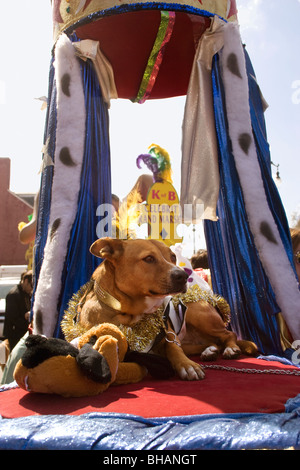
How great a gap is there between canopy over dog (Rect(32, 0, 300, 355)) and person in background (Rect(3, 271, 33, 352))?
1732mm

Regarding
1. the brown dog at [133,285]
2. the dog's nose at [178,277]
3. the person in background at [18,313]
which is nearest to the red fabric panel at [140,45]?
the brown dog at [133,285]

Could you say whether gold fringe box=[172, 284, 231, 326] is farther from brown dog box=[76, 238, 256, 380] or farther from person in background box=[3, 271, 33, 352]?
person in background box=[3, 271, 33, 352]

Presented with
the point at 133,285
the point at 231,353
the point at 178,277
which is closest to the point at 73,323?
the point at 133,285

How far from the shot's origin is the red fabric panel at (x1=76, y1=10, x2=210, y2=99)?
3.12 metres

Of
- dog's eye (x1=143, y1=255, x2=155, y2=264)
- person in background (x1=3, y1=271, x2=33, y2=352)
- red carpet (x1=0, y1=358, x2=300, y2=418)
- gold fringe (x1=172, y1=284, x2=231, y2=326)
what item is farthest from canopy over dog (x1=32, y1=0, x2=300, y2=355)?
person in background (x1=3, y1=271, x2=33, y2=352)

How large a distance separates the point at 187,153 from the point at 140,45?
107cm

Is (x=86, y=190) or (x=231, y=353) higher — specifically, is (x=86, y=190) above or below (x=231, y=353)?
above

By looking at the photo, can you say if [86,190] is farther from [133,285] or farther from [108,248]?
[133,285]

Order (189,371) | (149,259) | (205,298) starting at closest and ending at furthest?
(189,371) → (149,259) → (205,298)

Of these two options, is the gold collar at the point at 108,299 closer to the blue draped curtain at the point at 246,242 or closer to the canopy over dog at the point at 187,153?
the canopy over dog at the point at 187,153

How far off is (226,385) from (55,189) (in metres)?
2.03

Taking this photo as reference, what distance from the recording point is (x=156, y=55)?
3.43m

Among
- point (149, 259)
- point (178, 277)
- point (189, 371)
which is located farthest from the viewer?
point (149, 259)

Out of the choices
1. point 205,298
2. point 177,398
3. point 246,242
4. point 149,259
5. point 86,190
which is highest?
point 86,190
